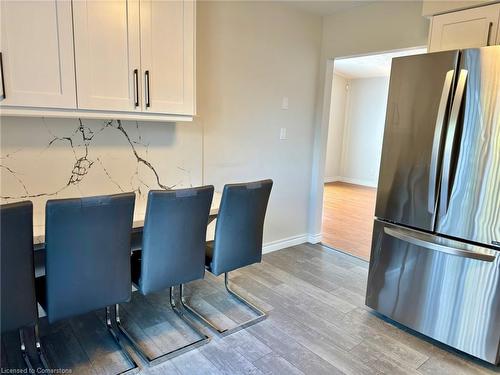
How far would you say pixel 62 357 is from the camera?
1.95 m

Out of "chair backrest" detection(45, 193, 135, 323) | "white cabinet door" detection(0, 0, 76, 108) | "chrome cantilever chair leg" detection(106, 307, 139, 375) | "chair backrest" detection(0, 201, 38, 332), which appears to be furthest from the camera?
"chrome cantilever chair leg" detection(106, 307, 139, 375)

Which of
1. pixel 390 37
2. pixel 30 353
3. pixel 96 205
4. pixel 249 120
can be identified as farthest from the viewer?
pixel 249 120

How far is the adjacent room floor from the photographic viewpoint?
3.96m

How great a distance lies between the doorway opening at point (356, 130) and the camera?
6770 millimetres

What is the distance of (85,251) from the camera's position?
65.4 inches

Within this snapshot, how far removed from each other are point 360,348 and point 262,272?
122 centimetres

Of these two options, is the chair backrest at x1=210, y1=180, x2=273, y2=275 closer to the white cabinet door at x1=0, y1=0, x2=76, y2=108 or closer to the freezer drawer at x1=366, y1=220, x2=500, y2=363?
the freezer drawer at x1=366, y1=220, x2=500, y2=363

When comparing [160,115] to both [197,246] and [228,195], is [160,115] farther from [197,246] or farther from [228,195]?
[197,246]

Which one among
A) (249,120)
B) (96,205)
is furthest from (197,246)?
(249,120)

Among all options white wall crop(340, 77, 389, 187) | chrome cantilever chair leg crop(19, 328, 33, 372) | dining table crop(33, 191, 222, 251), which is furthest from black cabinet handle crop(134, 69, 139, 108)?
white wall crop(340, 77, 389, 187)

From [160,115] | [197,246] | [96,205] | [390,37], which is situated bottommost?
[197,246]

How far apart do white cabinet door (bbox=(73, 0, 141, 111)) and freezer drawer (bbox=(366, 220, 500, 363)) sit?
1930mm

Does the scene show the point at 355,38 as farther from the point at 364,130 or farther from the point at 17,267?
the point at 364,130

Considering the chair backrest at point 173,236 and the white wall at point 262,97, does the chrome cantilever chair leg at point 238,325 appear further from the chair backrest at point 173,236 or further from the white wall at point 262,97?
the white wall at point 262,97
